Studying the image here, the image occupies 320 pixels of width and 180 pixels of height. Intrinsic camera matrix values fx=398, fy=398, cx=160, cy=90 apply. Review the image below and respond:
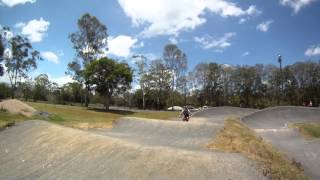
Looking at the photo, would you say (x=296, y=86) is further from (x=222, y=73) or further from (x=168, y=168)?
(x=168, y=168)

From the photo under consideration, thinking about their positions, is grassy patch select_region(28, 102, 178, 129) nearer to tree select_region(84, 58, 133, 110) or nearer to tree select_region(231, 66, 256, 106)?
tree select_region(84, 58, 133, 110)

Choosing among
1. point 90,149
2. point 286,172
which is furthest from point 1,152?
point 286,172

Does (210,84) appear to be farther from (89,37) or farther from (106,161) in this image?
(106,161)

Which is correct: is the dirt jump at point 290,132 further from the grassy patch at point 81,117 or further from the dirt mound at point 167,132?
the grassy patch at point 81,117

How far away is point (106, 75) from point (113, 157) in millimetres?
52409

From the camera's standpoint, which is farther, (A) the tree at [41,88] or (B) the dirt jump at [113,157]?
(A) the tree at [41,88]

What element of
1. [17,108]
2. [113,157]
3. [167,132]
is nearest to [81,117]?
[17,108]

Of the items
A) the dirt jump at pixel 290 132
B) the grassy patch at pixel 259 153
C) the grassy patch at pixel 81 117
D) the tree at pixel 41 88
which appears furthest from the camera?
the tree at pixel 41 88

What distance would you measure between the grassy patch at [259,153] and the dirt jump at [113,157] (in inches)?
20.9

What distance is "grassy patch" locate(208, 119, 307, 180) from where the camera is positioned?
12.0m

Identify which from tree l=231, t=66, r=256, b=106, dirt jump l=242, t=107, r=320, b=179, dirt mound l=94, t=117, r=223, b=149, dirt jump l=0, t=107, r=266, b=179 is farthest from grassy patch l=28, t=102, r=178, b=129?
tree l=231, t=66, r=256, b=106

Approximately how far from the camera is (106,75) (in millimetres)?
64812

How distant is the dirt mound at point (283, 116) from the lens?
1591 inches

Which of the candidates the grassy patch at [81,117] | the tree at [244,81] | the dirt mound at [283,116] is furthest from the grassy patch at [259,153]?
the tree at [244,81]
